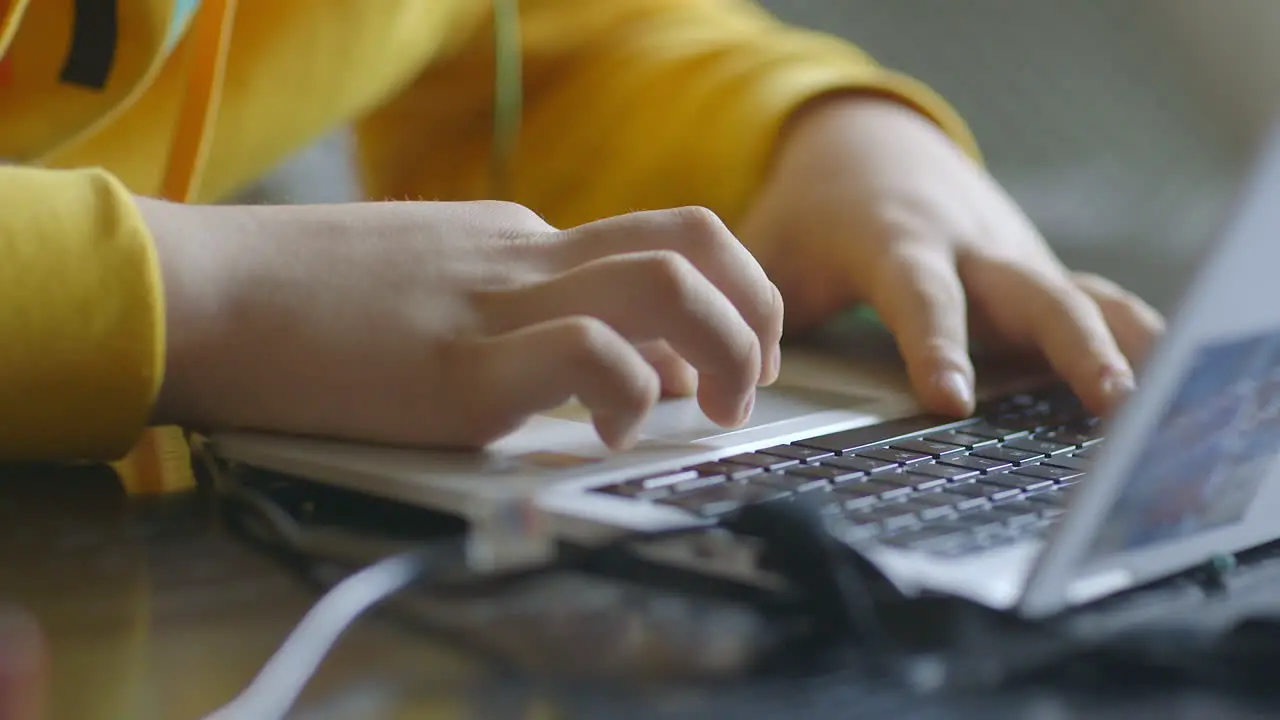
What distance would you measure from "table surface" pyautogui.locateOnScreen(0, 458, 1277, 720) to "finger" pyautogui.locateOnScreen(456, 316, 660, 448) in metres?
0.08

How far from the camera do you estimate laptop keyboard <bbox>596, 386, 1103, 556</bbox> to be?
11.8 inches

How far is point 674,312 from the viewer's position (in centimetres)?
38

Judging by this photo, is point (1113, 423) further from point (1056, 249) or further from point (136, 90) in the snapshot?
point (1056, 249)

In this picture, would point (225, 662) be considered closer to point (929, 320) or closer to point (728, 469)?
point (728, 469)

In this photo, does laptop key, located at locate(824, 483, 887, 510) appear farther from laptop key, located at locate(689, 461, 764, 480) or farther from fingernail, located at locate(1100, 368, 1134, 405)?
fingernail, located at locate(1100, 368, 1134, 405)

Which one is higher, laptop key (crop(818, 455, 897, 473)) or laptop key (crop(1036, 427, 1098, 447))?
laptop key (crop(818, 455, 897, 473))

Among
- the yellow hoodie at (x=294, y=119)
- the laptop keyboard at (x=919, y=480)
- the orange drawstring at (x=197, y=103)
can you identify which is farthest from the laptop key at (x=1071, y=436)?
the orange drawstring at (x=197, y=103)

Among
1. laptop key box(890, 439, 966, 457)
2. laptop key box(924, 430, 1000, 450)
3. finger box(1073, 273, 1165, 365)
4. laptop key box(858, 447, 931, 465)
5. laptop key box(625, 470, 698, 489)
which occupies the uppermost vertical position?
laptop key box(625, 470, 698, 489)

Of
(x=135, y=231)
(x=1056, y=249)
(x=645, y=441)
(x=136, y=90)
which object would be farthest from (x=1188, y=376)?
(x=1056, y=249)

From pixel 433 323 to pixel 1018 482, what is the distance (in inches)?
6.6

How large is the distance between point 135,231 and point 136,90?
251mm

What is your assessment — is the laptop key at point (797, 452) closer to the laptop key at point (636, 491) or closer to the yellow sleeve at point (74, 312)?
the laptop key at point (636, 491)

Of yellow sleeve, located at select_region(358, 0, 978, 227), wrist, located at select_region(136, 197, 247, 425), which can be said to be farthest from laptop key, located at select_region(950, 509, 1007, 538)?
yellow sleeve, located at select_region(358, 0, 978, 227)

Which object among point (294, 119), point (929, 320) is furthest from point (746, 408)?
point (294, 119)
